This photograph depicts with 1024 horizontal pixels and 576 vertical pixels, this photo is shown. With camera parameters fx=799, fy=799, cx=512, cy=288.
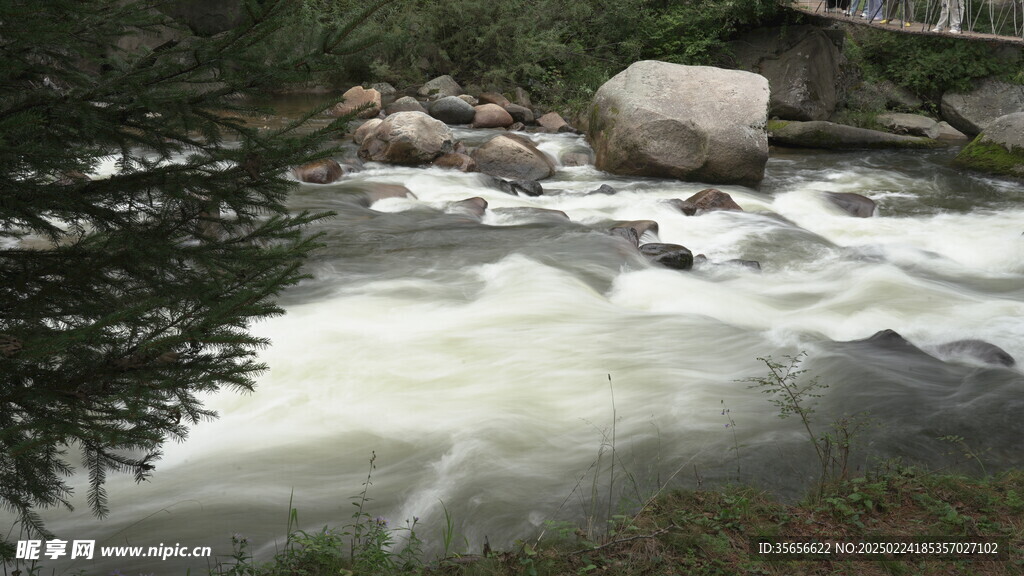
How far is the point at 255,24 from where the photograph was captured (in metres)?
2.80

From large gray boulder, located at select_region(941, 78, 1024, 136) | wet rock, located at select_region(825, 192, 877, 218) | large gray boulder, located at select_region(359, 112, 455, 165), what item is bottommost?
wet rock, located at select_region(825, 192, 877, 218)

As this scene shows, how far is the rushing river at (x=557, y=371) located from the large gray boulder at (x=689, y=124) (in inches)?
65.7

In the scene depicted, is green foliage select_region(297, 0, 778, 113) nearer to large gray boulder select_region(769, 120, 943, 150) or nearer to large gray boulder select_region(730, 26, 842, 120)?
large gray boulder select_region(730, 26, 842, 120)

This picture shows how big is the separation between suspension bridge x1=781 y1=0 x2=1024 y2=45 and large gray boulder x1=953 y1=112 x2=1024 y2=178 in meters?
2.57

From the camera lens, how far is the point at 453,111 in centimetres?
1569

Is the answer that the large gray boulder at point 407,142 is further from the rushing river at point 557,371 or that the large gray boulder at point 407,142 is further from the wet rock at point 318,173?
the rushing river at point 557,371

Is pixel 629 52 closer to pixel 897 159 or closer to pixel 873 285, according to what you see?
pixel 897 159

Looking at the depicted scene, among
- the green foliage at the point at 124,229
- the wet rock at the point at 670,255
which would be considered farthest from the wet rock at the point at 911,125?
the green foliage at the point at 124,229

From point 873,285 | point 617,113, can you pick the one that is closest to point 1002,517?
point 873,285

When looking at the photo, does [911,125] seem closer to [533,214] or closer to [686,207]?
[686,207]

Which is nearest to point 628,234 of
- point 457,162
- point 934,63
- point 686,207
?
point 686,207

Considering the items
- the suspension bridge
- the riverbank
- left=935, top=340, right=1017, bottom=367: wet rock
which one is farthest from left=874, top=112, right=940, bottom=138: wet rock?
the riverbank

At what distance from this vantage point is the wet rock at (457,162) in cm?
1180

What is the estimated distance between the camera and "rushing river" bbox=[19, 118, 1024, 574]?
4145 mm
